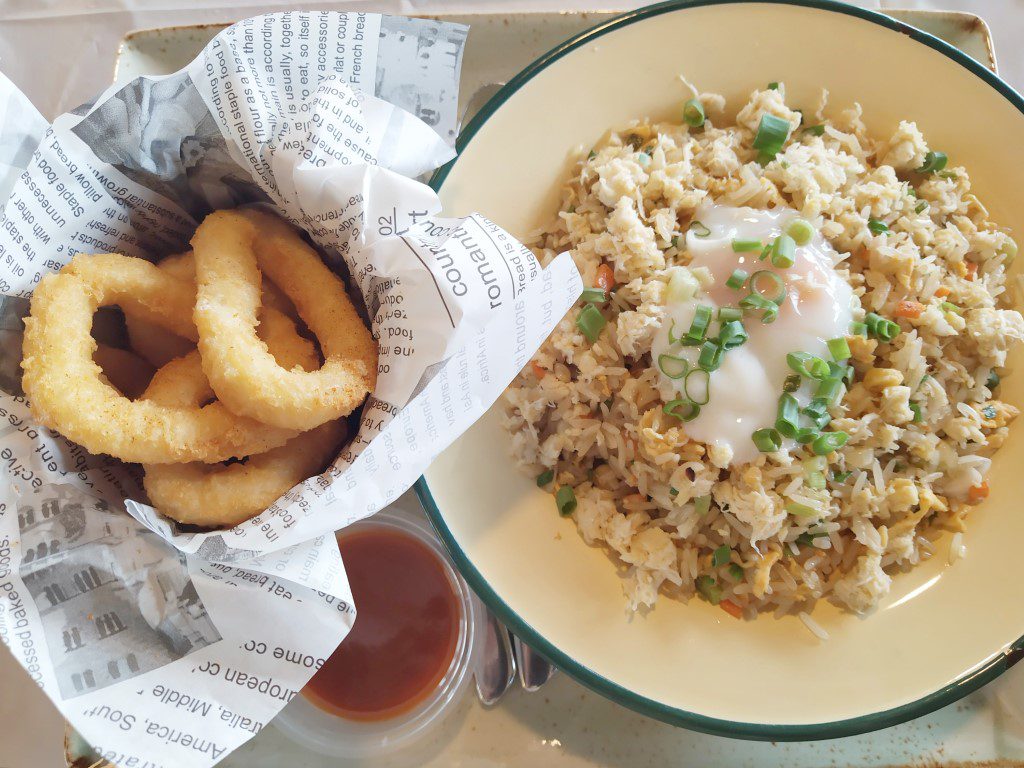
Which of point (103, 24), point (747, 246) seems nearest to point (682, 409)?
point (747, 246)

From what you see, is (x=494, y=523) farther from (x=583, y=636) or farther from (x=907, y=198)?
(x=907, y=198)

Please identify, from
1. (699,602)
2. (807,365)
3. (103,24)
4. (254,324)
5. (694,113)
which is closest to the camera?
(254,324)

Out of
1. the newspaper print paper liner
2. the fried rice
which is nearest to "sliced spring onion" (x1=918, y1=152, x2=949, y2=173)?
the fried rice

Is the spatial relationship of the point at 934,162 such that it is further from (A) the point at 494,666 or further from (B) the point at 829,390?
(A) the point at 494,666

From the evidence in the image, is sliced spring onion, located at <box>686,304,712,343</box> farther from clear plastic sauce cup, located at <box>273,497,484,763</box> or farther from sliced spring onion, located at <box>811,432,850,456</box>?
clear plastic sauce cup, located at <box>273,497,484,763</box>

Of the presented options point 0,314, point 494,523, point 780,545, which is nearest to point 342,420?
point 494,523

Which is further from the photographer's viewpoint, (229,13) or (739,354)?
(229,13)
